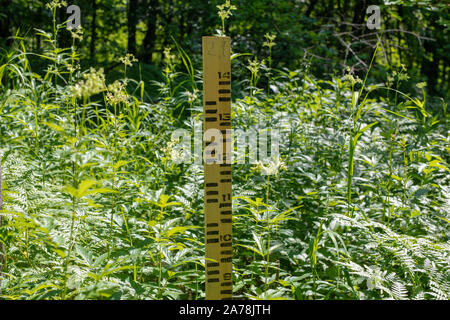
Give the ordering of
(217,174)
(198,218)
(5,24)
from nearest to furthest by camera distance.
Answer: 1. (217,174)
2. (198,218)
3. (5,24)

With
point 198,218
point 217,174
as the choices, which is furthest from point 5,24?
point 217,174

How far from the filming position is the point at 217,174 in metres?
1.66

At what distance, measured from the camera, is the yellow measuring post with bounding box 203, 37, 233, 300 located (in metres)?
1.64

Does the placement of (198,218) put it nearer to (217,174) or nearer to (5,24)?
(217,174)

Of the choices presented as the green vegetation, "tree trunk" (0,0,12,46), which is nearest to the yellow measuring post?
the green vegetation

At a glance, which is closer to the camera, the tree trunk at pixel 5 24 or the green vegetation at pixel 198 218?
the green vegetation at pixel 198 218

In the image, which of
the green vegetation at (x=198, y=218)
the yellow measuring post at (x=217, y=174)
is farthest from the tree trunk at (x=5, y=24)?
the yellow measuring post at (x=217, y=174)

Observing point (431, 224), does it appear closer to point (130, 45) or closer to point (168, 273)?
point (168, 273)

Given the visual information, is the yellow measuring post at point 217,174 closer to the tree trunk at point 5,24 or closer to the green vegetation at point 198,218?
the green vegetation at point 198,218

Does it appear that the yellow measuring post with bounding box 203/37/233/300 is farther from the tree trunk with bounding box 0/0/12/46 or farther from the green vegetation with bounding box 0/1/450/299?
the tree trunk with bounding box 0/0/12/46

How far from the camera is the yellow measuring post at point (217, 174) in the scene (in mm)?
1638

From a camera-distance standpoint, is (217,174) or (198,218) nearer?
(217,174)
